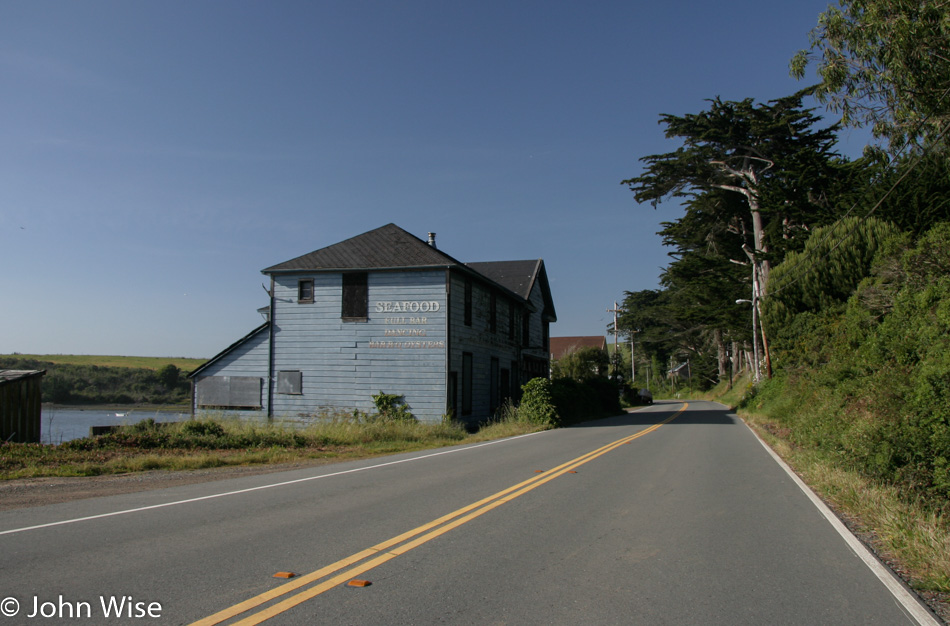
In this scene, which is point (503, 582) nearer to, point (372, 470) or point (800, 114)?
point (372, 470)

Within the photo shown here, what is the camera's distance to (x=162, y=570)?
517cm

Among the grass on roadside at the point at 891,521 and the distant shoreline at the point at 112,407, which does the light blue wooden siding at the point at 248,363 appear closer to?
the distant shoreline at the point at 112,407

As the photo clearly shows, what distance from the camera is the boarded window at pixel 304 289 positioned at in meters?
24.7

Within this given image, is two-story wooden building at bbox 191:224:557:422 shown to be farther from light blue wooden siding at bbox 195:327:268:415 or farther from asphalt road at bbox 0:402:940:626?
asphalt road at bbox 0:402:940:626

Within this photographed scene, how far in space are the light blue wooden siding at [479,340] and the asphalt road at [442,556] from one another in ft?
45.0

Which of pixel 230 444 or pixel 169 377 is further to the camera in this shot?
pixel 169 377

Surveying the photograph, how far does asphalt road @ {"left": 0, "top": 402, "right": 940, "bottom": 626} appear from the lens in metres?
4.42

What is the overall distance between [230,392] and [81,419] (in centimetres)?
653

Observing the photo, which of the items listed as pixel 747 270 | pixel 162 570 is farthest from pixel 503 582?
pixel 747 270

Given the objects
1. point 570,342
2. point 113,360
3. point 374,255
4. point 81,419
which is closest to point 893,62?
point 374,255

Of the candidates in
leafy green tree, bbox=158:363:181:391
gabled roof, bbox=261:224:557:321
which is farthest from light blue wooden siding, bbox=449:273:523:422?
leafy green tree, bbox=158:363:181:391

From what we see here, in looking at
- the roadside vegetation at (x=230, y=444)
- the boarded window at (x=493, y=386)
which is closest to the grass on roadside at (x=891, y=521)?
the roadside vegetation at (x=230, y=444)

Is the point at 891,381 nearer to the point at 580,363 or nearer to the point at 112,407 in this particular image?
the point at 112,407

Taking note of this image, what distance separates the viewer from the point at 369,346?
23.7 meters
